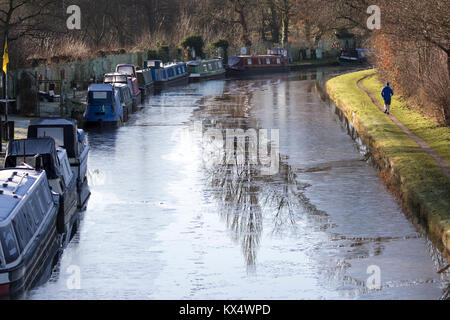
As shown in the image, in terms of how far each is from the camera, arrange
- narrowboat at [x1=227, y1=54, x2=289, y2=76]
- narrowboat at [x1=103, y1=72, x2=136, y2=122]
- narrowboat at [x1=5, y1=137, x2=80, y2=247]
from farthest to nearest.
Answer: narrowboat at [x1=227, y1=54, x2=289, y2=76]
narrowboat at [x1=103, y1=72, x2=136, y2=122]
narrowboat at [x1=5, y1=137, x2=80, y2=247]

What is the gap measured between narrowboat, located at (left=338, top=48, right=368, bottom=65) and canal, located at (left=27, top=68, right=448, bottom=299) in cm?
4641

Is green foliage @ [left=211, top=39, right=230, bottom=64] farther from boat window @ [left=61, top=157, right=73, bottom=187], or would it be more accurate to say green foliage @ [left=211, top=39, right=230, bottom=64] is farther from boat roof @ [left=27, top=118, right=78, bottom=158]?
boat window @ [left=61, top=157, right=73, bottom=187]

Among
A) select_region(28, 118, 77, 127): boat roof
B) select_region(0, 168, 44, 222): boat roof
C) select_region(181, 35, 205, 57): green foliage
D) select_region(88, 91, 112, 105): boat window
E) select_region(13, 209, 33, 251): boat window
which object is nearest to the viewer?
select_region(13, 209, 33, 251): boat window

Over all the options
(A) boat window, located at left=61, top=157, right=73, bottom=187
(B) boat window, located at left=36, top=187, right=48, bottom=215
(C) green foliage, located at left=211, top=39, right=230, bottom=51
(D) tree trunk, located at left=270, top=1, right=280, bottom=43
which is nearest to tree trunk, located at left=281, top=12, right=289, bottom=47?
(D) tree trunk, located at left=270, top=1, right=280, bottom=43

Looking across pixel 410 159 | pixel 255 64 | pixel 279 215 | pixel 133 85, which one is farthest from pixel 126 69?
pixel 279 215

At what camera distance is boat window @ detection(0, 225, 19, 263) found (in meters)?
12.7

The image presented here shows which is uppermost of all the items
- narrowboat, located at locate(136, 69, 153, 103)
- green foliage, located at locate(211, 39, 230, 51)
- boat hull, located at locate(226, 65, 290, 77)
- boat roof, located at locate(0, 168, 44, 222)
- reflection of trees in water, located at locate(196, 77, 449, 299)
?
green foliage, located at locate(211, 39, 230, 51)

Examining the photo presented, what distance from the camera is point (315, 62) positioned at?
254ft

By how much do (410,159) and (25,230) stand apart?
37.3 feet

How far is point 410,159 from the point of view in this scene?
22125 millimetres

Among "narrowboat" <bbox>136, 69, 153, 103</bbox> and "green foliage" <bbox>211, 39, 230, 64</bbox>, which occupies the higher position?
"green foliage" <bbox>211, 39, 230, 64</bbox>

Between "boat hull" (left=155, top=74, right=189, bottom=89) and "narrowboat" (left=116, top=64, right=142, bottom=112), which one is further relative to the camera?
"boat hull" (left=155, top=74, right=189, bottom=89)

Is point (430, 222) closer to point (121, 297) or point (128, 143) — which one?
point (121, 297)
